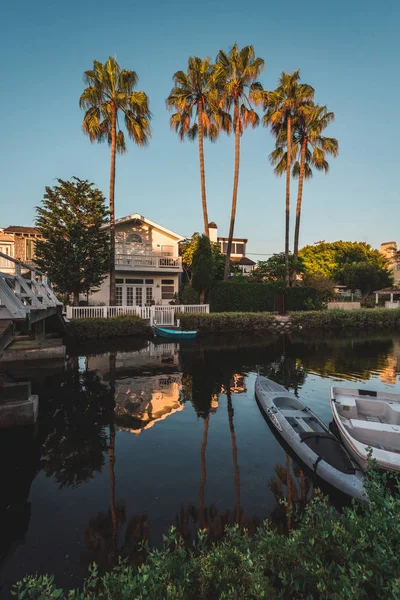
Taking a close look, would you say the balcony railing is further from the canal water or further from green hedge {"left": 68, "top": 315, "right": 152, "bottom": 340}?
the canal water

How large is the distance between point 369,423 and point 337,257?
55221mm

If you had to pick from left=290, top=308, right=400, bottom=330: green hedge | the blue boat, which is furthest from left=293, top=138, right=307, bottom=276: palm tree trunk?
the blue boat

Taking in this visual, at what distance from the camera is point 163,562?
8.77ft

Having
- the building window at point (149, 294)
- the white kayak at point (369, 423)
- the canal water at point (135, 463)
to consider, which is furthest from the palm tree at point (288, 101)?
the white kayak at point (369, 423)

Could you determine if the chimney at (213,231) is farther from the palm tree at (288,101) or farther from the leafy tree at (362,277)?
the leafy tree at (362,277)

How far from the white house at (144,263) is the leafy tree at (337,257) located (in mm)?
30770

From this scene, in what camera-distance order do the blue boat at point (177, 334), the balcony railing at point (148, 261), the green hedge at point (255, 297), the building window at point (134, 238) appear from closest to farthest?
the blue boat at point (177, 334)
the green hedge at point (255, 297)
the balcony railing at point (148, 261)
the building window at point (134, 238)

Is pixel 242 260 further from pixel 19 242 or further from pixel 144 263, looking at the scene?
pixel 19 242

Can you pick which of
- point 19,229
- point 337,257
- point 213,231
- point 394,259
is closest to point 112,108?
point 19,229

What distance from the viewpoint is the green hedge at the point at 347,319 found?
1168 inches

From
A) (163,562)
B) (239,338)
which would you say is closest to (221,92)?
(239,338)

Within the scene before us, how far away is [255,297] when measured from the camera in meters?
30.8

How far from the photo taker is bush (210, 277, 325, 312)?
29609mm

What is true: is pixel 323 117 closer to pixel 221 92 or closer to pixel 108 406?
pixel 221 92
